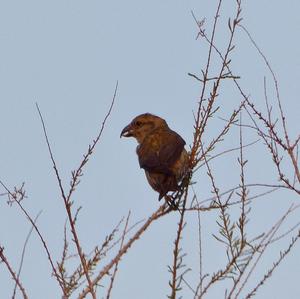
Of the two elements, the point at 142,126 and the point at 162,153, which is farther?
the point at 142,126

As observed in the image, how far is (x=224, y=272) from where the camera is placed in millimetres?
3783

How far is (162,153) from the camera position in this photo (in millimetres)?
7527

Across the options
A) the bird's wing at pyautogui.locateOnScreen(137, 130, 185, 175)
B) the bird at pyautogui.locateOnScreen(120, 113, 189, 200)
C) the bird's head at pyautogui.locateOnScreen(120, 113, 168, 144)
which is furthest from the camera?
the bird's head at pyautogui.locateOnScreen(120, 113, 168, 144)

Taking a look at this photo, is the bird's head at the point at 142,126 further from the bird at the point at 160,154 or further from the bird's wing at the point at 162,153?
the bird's wing at the point at 162,153

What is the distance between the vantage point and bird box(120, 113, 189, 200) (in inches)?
272

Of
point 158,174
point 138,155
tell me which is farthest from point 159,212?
point 138,155

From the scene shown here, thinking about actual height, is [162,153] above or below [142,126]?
below

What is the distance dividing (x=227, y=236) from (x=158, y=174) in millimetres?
3304

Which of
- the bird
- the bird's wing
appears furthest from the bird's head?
the bird's wing

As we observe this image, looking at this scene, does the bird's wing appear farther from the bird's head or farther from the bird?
the bird's head

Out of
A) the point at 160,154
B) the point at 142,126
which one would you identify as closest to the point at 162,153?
the point at 160,154

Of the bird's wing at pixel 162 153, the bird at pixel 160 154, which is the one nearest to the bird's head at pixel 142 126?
the bird at pixel 160 154

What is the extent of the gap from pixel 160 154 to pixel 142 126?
1644 millimetres

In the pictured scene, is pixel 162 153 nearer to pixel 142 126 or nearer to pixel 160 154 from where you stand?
pixel 160 154
